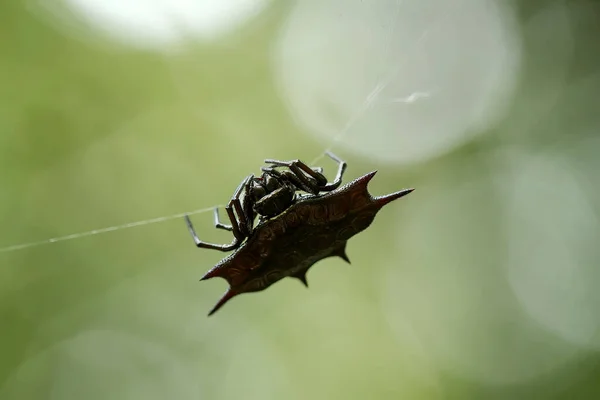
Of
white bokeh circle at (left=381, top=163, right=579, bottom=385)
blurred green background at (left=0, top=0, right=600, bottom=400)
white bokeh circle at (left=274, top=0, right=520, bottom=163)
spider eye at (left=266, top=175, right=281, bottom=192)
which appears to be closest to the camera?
spider eye at (left=266, top=175, right=281, bottom=192)

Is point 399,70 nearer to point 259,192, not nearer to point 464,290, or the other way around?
point 259,192

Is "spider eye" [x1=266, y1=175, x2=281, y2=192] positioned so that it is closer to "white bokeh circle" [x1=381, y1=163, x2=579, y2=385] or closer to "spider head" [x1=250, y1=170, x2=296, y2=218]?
"spider head" [x1=250, y1=170, x2=296, y2=218]

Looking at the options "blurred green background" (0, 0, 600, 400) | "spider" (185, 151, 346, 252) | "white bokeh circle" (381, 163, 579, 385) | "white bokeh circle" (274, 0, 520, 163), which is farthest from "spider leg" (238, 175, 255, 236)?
"white bokeh circle" (381, 163, 579, 385)

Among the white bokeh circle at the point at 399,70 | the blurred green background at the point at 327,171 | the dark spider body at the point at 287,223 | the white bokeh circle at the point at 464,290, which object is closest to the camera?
the dark spider body at the point at 287,223

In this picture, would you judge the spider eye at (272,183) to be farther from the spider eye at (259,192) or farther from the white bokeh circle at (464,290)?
the white bokeh circle at (464,290)

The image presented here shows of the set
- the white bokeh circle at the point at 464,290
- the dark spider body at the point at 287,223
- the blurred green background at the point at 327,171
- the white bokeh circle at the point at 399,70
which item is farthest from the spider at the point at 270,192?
the white bokeh circle at the point at 464,290

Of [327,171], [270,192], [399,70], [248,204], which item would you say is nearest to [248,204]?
[248,204]
